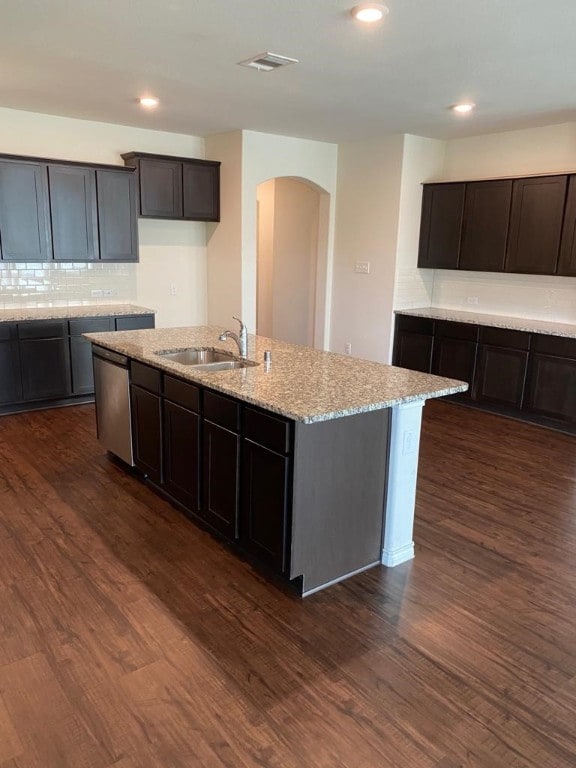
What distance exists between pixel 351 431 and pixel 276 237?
591cm

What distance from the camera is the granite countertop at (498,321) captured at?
5.26 meters

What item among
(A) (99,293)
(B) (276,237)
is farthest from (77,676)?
(B) (276,237)

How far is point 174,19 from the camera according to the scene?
3043 millimetres

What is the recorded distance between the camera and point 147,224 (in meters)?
6.40

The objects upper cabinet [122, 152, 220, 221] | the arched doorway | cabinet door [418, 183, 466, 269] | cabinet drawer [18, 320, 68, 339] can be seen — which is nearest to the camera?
cabinet drawer [18, 320, 68, 339]

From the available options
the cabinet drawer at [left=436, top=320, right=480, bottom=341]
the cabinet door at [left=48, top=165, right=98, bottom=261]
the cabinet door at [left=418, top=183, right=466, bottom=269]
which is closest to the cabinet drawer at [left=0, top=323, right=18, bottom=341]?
the cabinet door at [left=48, top=165, right=98, bottom=261]

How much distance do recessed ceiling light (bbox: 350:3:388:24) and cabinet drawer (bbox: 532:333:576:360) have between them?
10.7 feet

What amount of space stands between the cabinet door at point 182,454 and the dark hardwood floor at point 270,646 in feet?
0.55

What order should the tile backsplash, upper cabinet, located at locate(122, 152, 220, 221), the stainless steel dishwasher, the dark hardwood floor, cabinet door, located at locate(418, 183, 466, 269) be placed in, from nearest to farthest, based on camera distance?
the dark hardwood floor
the stainless steel dishwasher
the tile backsplash
upper cabinet, located at locate(122, 152, 220, 221)
cabinet door, located at locate(418, 183, 466, 269)

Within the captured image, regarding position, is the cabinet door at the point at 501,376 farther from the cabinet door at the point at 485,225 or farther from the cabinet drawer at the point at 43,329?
the cabinet drawer at the point at 43,329

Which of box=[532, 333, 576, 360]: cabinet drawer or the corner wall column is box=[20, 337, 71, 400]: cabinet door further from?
box=[532, 333, 576, 360]: cabinet drawer

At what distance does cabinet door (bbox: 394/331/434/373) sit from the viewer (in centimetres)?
623

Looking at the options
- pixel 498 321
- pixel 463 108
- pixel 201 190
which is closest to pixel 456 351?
pixel 498 321

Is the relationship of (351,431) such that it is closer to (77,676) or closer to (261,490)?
(261,490)
